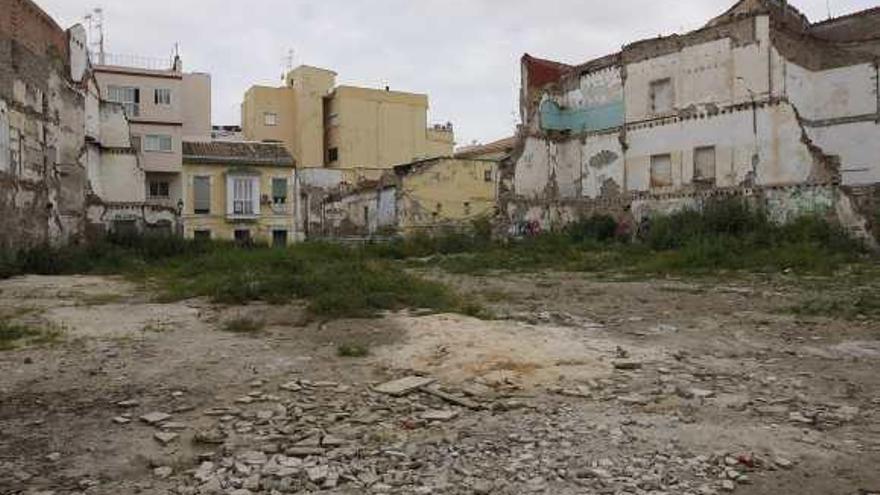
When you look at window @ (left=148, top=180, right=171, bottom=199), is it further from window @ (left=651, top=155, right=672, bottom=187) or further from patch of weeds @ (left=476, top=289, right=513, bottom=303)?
patch of weeds @ (left=476, top=289, right=513, bottom=303)

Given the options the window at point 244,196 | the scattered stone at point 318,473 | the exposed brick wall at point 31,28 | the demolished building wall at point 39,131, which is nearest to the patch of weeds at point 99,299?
the demolished building wall at point 39,131

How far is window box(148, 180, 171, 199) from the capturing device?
4094 cm

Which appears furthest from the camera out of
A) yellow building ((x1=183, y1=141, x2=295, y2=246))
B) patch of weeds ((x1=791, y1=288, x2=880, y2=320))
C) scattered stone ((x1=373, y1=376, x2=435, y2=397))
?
yellow building ((x1=183, y1=141, x2=295, y2=246))

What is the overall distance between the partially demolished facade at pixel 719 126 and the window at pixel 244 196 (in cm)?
1782

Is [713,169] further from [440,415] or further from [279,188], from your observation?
[279,188]

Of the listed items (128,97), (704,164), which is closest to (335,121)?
(128,97)

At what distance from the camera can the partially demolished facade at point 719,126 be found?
2330cm

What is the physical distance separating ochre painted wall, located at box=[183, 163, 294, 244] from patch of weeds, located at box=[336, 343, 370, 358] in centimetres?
3347

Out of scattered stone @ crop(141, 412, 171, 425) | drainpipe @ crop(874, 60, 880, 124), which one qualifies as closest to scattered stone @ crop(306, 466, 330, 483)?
scattered stone @ crop(141, 412, 171, 425)

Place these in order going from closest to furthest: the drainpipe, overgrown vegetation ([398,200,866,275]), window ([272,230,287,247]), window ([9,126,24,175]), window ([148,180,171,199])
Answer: overgrown vegetation ([398,200,866,275]) < window ([9,126,24,175]) < the drainpipe < window ([148,180,171,199]) < window ([272,230,287,247])

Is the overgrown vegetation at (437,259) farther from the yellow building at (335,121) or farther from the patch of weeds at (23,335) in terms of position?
the yellow building at (335,121)

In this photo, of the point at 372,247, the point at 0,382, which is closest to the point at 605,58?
the point at 372,247

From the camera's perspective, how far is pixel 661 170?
2677 cm

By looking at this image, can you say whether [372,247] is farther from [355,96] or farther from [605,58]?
[355,96]
